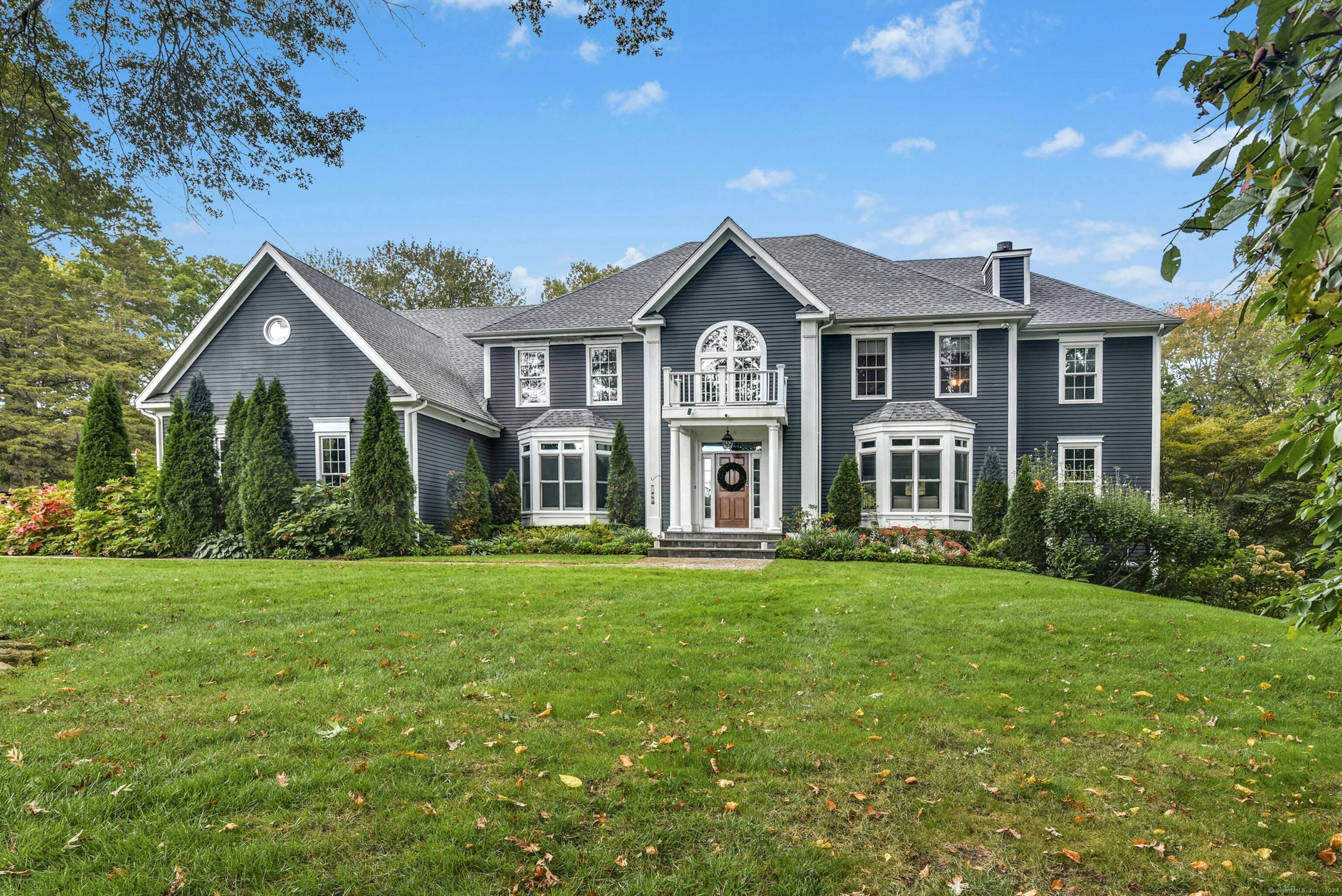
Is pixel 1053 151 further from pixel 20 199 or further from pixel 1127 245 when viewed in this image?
pixel 20 199

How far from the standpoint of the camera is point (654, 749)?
4.64 m

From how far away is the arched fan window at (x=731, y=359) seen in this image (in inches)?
693

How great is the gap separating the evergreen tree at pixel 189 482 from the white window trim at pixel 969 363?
54.7ft

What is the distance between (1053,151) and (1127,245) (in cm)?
305

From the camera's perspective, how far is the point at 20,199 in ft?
22.2

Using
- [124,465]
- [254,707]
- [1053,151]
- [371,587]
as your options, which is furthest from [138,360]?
[1053,151]

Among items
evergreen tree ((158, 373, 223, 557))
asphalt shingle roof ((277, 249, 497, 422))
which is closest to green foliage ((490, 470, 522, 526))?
asphalt shingle roof ((277, 249, 497, 422))

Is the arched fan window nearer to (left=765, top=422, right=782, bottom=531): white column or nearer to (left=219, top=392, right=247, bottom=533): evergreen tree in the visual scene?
(left=765, top=422, right=782, bottom=531): white column

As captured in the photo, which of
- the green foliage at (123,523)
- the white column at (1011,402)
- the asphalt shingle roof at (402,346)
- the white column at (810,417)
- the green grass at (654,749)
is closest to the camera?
the green grass at (654,749)

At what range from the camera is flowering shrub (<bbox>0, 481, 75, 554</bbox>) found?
15.9 meters

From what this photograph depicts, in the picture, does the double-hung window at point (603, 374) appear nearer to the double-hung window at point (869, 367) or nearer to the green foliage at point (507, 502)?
the green foliage at point (507, 502)

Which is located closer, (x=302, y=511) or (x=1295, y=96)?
(x=1295, y=96)

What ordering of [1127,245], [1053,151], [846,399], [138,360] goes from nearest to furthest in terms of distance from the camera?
[1053,151]
[1127,245]
[846,399]
[138,360]

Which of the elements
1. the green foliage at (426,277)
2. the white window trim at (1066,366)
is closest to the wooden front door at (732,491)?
the white window trim at (1066,366)
